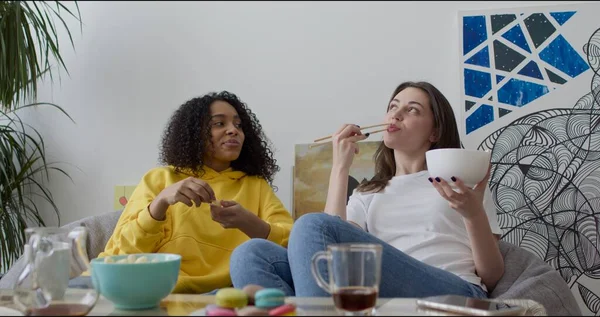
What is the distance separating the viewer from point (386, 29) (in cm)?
255

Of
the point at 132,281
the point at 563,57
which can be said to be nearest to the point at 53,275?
the point at 132,281

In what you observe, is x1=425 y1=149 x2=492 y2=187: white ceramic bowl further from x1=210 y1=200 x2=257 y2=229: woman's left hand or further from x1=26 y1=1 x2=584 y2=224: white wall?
x1=26 y1=1 x2=584 y2=224: white wall

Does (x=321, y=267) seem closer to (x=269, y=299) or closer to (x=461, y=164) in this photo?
(x=269, y=299)

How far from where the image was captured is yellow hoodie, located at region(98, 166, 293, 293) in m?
1.81

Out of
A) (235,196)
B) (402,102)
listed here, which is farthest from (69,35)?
(402,102)

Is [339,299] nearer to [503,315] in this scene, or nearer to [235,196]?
[503,315]

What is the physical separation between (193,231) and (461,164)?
0.90 meters

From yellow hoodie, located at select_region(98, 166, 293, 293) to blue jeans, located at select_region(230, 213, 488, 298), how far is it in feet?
1.26

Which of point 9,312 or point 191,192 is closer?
point 9,312

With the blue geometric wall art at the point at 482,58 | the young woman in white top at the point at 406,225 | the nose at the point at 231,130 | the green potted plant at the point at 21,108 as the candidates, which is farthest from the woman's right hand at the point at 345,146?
the green potted plant at the point at 21,108

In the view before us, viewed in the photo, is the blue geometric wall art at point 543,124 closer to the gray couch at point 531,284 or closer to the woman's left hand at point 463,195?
the gray couch at point 531,284

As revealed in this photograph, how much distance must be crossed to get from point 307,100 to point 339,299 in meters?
1.70

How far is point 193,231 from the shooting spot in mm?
1903

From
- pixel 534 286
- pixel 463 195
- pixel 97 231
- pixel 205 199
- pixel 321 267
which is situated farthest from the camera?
pixel 97 231
